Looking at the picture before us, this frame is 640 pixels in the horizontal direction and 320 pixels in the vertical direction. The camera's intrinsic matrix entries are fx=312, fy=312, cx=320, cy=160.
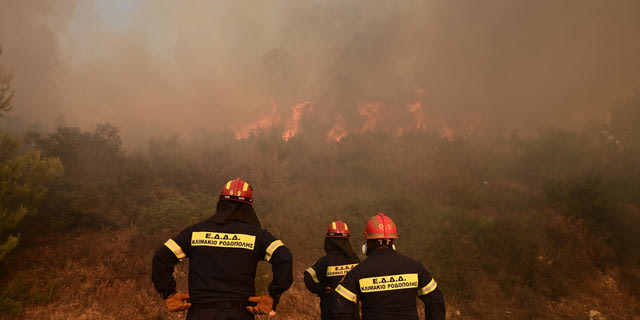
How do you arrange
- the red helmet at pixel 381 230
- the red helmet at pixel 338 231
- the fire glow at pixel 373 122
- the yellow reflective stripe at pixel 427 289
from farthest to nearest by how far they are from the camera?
the fire glow at pixel 373 122
the red helmet at pixel 338 231
the red helmet at pixel 381 230
the yellow reflective stripe at pixel 427 289

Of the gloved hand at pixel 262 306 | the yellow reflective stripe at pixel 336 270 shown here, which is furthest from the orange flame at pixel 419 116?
the gloved hand at pixel 262 306

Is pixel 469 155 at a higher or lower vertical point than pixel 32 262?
higher

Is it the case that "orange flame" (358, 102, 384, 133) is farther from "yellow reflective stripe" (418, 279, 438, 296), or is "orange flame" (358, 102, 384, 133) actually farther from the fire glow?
"yellow reflective stripe" (418, 279, 438, 296)

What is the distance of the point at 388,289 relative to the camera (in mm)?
3205

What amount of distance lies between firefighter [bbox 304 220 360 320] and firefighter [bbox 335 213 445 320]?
73.4 inches

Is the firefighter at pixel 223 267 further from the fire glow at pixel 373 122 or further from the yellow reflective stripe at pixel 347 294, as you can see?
the fire glow at pixel 373 122

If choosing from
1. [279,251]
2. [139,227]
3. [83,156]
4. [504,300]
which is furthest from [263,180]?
[279,251]

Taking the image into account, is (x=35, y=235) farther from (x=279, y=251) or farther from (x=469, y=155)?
(x=469, y=155)

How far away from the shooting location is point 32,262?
9.22 metres

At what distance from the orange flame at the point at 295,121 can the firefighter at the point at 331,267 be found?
75.2ft

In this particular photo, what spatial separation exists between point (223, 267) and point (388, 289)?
171 cm

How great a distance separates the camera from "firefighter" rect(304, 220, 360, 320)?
16.9 feet

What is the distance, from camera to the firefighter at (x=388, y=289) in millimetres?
3194

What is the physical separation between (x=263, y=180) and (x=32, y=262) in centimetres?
1108
